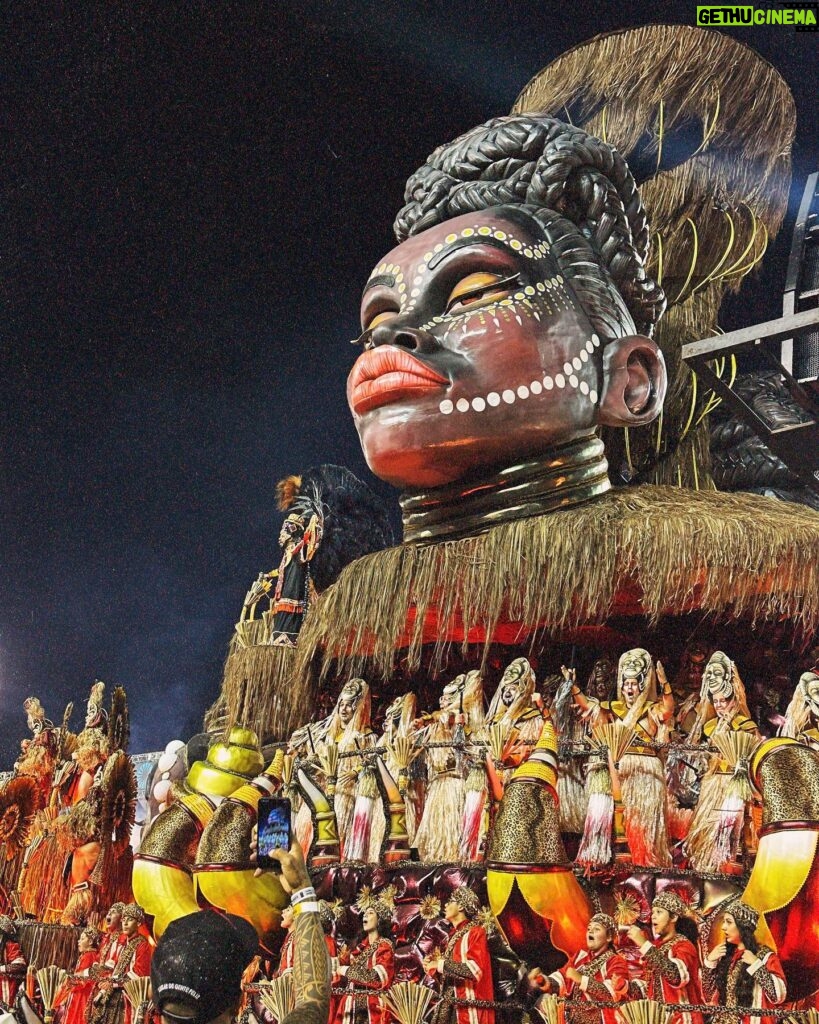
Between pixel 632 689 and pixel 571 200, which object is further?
pixel 571 200

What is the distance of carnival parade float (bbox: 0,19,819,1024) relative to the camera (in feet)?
12.1

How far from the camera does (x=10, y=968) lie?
483 centimetres

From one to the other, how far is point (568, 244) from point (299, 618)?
240 cm

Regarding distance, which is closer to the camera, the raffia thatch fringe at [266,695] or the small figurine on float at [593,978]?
the small figurine on float at [593,978]

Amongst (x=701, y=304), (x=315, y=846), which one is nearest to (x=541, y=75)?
(x=701, y=304)

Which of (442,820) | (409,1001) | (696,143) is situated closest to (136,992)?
(409,1001)

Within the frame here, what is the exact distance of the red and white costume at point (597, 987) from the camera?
3.52 m

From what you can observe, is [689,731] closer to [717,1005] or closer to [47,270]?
[717,1005]

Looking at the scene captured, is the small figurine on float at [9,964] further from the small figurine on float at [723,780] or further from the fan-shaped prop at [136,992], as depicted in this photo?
the small figurine on float at [723,780]

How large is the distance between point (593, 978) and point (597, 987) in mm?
31

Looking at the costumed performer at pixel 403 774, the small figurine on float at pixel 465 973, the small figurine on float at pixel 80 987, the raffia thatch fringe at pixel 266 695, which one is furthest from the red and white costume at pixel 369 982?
the small figurine on float at pixel 80 987

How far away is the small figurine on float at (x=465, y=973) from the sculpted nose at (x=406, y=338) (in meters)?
2.10

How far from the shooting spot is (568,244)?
4695 mm

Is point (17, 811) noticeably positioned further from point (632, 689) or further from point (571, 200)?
point (571, 200)
